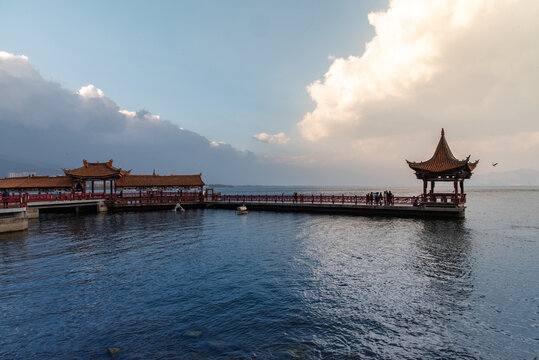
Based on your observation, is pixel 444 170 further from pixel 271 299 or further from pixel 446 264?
pixel 271 299

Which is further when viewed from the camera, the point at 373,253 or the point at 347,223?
the point at 347,223

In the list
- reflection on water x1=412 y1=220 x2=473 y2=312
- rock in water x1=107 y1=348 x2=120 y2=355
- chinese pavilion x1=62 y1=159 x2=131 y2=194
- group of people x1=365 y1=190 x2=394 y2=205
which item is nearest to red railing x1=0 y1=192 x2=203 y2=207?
chinese pavilion x1=62 y1=159 x2=131 y2=194

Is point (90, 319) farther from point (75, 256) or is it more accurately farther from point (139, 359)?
point (75, 256)

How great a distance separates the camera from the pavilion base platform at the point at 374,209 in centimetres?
2981

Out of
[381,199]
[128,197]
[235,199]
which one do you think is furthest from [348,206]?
[128,197]

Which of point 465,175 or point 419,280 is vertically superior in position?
point 465,175

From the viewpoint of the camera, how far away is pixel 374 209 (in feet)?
110

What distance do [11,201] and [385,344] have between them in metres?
34.6

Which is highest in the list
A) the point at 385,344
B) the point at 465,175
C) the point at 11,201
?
the point at 465,175

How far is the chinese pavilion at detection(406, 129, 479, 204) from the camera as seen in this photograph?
29.8m

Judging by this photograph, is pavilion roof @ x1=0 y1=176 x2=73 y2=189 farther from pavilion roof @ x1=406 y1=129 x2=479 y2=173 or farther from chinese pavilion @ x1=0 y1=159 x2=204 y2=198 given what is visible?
pavilion roof @ x1=406 y1=129 x2=479 y2=173

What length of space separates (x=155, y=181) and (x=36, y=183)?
52.7ft

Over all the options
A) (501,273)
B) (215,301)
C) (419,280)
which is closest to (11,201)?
(215,301)

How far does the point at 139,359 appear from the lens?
6.66m
